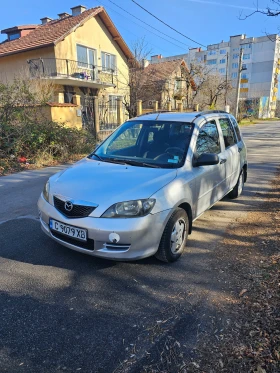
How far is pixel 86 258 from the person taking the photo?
3.33 metres

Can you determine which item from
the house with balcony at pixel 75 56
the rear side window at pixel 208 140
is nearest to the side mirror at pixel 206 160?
the rear side window at pixel 208 140

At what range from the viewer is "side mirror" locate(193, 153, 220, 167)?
11.3ft

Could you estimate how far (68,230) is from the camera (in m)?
2.91

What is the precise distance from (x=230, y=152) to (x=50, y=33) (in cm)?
2055

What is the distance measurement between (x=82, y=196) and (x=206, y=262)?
1767mm

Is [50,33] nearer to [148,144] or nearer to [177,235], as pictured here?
[148,144]

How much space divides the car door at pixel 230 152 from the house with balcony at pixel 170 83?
84.8 feet

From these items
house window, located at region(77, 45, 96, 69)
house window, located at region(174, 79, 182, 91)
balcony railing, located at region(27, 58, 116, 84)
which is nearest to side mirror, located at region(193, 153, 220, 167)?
balcony railing, located at region(27, 58, 116, 84)

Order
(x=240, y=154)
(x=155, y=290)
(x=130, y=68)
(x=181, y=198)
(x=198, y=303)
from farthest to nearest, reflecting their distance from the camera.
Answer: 1. (x=130, y=68)
2. (x=240, y=154)
3. (x=181, y=198)
4. (x=155, y=290)
5. (x=198, y=303)

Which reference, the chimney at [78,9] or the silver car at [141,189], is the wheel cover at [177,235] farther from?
the chimney at [78,9]

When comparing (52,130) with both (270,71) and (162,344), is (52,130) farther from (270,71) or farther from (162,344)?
(270,71)

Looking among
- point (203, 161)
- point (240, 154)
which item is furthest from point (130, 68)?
point (203, 161)

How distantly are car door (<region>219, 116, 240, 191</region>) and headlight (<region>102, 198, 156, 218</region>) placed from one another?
2285mm

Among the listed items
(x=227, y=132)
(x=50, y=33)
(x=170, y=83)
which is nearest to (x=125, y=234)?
(x=227, y=132)
